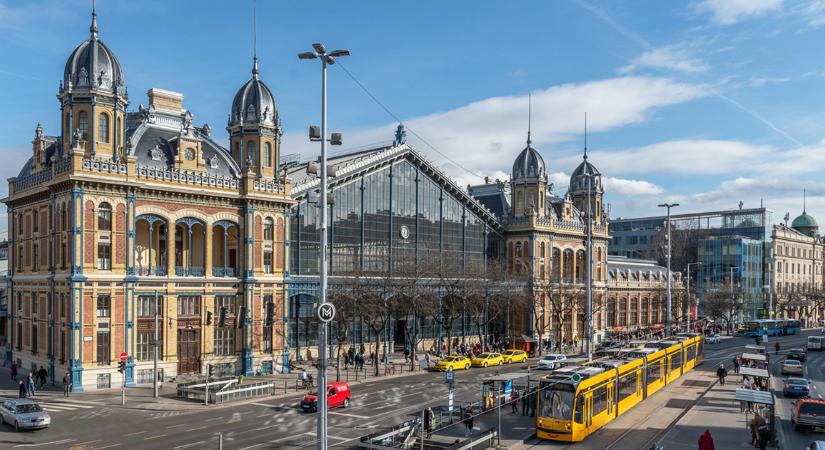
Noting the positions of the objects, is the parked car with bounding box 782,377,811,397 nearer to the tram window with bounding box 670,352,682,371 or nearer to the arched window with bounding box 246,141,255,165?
the tram window with bounding box 670,352,682,371

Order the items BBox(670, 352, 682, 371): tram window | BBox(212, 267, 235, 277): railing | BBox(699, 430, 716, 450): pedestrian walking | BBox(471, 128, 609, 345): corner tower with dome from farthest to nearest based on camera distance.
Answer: BBox(471, 128, 609, 345): corner tower with dome
BBox(212, 267, 235, 277): railing
BBox(670, 352, 682, 371): tram window
BBox(699, 430, 716, 450): pedestrian walking

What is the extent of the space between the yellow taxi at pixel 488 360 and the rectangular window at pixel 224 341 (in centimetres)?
2235

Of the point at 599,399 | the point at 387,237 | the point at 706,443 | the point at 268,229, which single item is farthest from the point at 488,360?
the point at 706,443

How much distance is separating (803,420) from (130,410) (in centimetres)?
3883

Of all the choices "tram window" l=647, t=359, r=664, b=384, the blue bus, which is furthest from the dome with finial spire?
the blue bus

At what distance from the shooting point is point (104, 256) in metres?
51.3

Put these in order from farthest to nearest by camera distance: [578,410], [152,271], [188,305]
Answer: [188,305], [152,271], [578,410]

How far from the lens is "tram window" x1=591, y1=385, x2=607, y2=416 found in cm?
3541

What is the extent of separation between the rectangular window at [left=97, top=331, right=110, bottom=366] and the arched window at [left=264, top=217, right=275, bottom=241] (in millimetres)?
15700

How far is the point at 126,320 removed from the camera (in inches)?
2032

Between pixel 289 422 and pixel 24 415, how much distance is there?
1384cm

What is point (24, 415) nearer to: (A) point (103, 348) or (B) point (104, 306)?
(A) point (103, 348)

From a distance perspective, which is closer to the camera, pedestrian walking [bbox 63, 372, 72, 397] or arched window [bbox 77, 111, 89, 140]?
pedestrian walking [bbox 63, 372, 72, 397]

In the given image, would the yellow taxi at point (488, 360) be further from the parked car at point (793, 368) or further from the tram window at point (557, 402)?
the tram window at point (557, 402)
